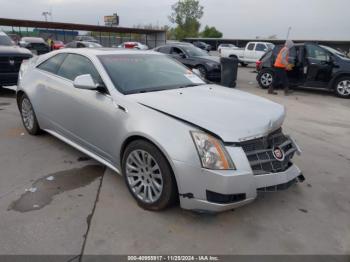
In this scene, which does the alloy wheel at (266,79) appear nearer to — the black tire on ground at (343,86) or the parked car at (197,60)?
the parked car at (197,60)

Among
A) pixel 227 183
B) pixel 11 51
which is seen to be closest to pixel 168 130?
pixel 227 183

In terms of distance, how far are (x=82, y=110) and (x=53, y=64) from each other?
1.38m

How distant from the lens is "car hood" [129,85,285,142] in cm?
269

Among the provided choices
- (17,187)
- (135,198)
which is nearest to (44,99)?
(17,187)

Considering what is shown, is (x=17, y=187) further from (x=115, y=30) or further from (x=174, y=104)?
(x=115, y=30)

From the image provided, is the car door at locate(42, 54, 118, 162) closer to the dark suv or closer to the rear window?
the dark suv

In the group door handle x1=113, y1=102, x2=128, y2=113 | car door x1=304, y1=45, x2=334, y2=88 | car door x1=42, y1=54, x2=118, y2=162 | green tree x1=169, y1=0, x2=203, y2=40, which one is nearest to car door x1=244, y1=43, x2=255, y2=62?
car door x1=304, y1=45, x2=334, y2=88

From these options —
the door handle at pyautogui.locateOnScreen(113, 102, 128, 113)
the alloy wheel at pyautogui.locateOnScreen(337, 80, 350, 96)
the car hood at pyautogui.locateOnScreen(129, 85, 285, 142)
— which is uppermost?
the car hood at pyautogui.locateOnScreen(129, 85, 285, 142)

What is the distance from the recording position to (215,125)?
105 inches

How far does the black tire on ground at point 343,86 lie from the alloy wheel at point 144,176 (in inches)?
367

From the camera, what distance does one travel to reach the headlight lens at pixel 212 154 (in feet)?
8.37

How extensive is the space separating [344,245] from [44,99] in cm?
415

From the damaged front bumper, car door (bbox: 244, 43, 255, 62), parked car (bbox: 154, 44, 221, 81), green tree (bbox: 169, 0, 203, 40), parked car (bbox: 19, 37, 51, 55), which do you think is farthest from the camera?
green tree (bbox: 169, 0, 203, 40)

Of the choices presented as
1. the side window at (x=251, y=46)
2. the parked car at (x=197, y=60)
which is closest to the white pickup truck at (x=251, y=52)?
the side window at (x=251, y=46)
